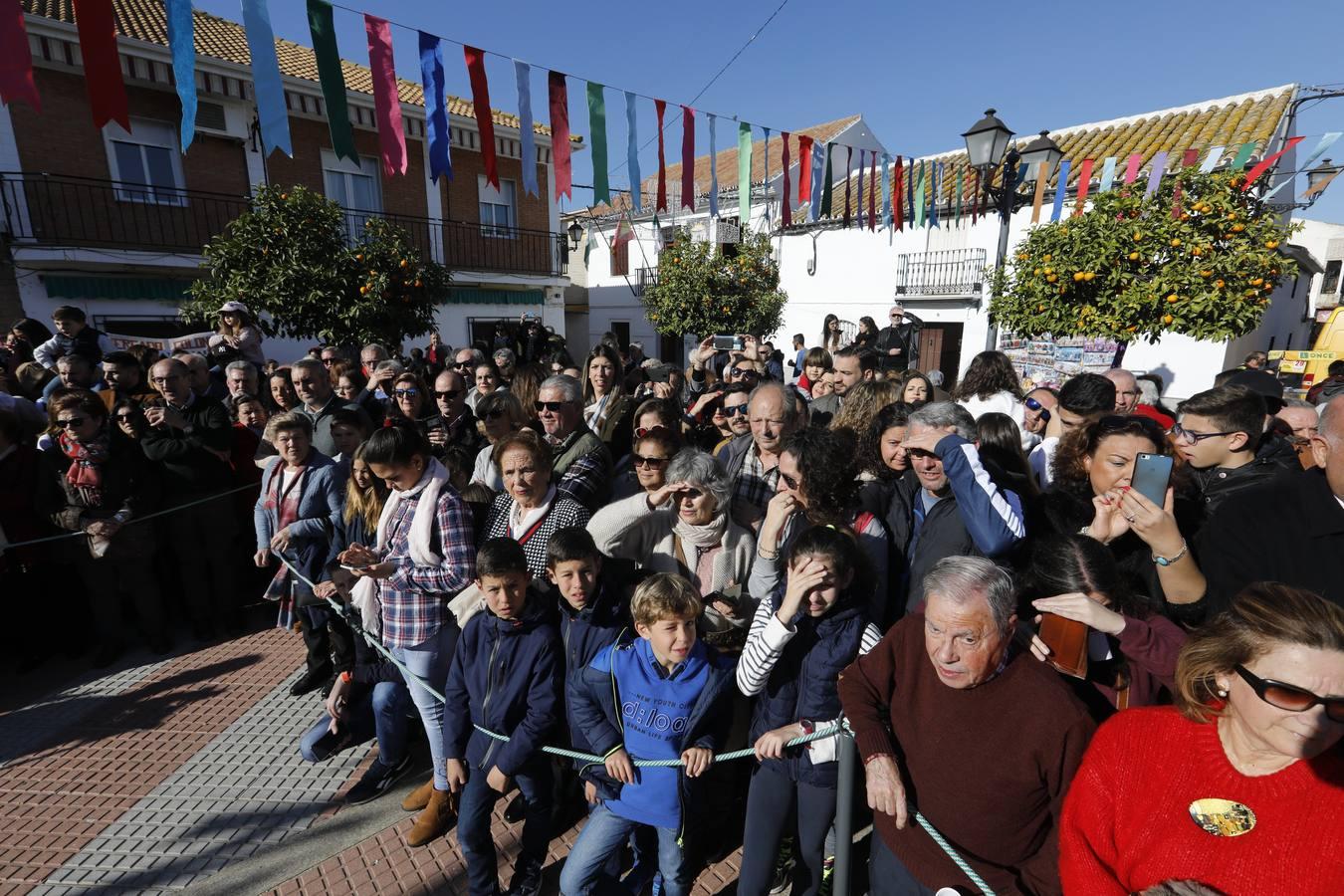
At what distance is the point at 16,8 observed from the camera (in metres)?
4.09

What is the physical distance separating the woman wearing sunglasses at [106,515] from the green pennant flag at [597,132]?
4.90m

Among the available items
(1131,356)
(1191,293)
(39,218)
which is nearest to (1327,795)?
(1191,293)

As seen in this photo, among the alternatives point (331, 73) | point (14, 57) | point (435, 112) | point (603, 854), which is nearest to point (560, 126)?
point (435, 112)

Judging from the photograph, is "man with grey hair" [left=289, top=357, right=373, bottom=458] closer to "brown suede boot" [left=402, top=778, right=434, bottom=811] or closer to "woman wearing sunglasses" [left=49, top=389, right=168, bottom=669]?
"woman wearing sunglasses" [left=49, top=389, right=168, bottom=669]

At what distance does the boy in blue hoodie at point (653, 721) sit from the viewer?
2.38 m

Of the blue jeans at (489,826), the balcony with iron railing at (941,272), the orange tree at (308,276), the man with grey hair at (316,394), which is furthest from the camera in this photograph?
the balcony with iron railing at (941,272)

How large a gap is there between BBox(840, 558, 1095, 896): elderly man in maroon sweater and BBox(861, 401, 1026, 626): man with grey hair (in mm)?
556

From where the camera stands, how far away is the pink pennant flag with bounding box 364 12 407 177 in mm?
5363

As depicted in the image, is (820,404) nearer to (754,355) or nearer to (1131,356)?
(754,355)

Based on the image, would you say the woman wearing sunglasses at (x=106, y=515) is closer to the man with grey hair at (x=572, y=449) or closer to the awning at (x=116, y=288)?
the man with grey hair at (x=572, y=449)

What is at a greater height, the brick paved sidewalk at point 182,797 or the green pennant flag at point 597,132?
the green pennant flag at point 597,132

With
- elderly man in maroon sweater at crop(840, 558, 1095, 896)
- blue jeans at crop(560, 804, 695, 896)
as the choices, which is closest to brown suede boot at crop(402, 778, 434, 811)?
blue jeans at crop(560, 804, 695, 896)

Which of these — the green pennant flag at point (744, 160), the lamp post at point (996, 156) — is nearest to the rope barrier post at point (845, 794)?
the lamp post at point (996, 156)

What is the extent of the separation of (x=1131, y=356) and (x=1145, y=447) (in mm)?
13003
